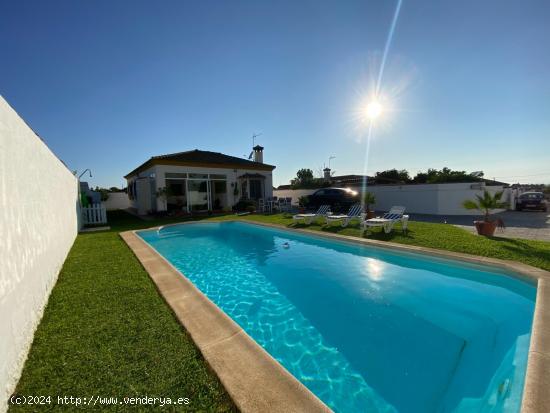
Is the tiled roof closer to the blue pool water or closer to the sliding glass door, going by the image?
the sliding glass door

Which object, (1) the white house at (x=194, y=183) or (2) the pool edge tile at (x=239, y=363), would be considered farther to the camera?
(1) the white house at (x=194, y=183)

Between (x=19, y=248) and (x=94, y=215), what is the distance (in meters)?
→ 12.5

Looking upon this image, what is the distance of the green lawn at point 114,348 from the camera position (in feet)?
6.25

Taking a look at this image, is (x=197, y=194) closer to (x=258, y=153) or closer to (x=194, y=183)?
(x=194, y=183)

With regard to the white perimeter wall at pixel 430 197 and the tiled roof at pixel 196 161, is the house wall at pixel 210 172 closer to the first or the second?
the tiled roof at pixel 196 161

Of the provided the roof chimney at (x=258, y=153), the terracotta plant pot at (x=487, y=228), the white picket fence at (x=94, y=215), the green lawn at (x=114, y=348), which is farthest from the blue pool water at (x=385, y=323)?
the roof chimney at (x=258, y=153)

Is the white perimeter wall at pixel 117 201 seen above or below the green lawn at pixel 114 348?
above

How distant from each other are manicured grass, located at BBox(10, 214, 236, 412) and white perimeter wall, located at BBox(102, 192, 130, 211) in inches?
1059

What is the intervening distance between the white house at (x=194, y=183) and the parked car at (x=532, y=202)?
1734cm

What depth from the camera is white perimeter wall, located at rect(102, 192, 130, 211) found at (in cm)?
2652

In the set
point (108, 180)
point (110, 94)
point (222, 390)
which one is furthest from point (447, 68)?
point (108, 180)

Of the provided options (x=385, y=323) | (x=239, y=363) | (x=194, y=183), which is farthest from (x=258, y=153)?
(x=239, y=363)

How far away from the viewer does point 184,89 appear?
35.7 ft

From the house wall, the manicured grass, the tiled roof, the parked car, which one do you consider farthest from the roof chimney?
the manicured grass
